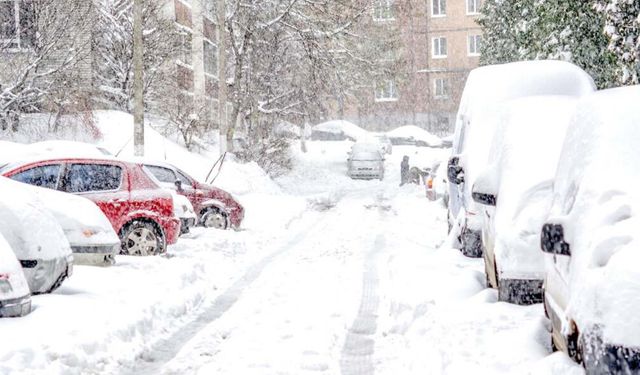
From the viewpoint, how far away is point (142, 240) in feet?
44.7

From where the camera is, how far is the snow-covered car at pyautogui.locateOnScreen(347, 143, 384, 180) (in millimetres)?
40344

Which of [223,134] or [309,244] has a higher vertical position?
[223,134]

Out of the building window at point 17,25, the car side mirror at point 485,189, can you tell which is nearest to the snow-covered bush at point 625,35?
the car side mirror at point 485,189

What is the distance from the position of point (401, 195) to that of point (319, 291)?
63.8 ft

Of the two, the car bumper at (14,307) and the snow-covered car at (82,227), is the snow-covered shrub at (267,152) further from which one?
the car bumper at (14,307)

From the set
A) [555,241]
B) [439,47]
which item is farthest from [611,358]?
[439,47]

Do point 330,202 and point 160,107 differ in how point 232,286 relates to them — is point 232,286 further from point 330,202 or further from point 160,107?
point 160,107

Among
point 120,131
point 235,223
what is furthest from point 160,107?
point 235,223

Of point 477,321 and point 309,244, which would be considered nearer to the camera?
point 477,321

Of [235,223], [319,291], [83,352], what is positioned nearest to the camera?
[83,352]

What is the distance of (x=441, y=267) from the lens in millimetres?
11180

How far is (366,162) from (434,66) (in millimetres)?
32747

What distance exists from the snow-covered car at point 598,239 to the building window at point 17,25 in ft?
68.4

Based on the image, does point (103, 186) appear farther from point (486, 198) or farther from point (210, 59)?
point (210, 59)
